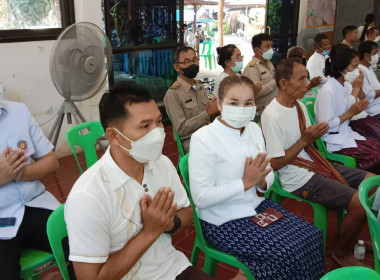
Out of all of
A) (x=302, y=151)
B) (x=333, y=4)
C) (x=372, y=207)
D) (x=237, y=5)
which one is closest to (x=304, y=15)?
(x=333, y=4)

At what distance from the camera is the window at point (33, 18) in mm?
3705

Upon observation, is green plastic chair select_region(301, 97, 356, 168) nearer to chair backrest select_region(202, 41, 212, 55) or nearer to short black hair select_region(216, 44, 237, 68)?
Result: short black hair select_region(216, 44, 237, 68)

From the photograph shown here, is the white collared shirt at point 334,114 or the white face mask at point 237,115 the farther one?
the white collared shirt at point 334,114

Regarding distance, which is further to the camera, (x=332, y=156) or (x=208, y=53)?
(x=208, y=53)

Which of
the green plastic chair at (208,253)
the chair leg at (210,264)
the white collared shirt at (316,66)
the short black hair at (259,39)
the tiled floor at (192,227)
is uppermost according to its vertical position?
the short black hair at (259,39)

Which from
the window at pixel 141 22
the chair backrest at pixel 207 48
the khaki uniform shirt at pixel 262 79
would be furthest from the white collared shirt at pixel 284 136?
the chair backrest at pixel 207 48

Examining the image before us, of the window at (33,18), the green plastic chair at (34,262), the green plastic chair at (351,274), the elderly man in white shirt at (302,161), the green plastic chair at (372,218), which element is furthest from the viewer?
the window at (33,18)

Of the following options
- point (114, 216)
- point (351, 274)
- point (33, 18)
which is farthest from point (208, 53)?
point (351, 274)

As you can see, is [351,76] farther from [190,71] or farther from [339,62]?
[190,71]

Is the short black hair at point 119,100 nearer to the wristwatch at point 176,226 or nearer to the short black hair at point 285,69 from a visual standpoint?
the wristwatch at point 176,226

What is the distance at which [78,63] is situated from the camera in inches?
134

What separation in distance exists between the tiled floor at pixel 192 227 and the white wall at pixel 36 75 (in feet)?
1.62

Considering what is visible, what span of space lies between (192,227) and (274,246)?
125 cm

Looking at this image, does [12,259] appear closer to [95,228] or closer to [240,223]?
[95,228]
